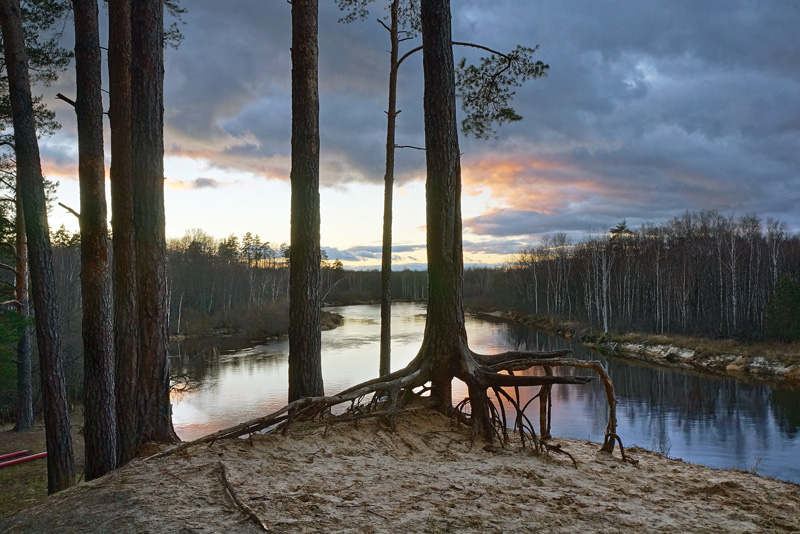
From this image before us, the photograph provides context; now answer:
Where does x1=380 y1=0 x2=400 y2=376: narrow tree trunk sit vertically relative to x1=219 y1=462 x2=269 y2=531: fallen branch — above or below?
above

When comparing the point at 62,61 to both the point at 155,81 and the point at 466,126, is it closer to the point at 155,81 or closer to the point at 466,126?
the point at 155,81

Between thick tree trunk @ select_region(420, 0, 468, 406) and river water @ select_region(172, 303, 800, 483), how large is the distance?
7.36 meters

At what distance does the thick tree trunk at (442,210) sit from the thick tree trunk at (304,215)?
1.30 m

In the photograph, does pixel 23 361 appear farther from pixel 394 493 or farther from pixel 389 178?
pixel 394 493

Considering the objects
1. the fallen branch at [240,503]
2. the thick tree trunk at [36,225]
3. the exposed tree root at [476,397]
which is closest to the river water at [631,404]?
the thick tree trunk at [36,225]

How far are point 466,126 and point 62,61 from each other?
337 inches

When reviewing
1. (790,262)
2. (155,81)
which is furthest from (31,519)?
(790,262)

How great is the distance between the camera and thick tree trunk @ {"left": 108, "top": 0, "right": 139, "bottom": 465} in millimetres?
5145

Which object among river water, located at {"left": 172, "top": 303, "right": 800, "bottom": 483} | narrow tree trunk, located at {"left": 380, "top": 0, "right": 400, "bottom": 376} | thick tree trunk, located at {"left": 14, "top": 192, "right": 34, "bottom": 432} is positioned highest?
narrow tree trunk, located at {"left": 380, "top": 0, "right": 400, "bottom": 376}

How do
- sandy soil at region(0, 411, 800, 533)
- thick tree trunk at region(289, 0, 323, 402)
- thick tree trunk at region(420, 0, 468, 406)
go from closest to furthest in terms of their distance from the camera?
1. sandy soil at region(0, 411, 800, 533)
2. thick tree trunk at region(420, 0, 468, 406)
3. thick tree trunk at region(289, 0, 323, 402)

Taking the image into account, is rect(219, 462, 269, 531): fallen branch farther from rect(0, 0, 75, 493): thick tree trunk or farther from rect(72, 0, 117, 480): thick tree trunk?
rect(0, 0, 75, 493): thick tree trunk

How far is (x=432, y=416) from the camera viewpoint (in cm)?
522

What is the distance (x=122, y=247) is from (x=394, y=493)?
4158 millimetres

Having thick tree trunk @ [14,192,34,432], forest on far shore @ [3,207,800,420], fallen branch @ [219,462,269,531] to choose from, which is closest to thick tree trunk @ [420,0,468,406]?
fallen branch @ [219,462,269,531]
